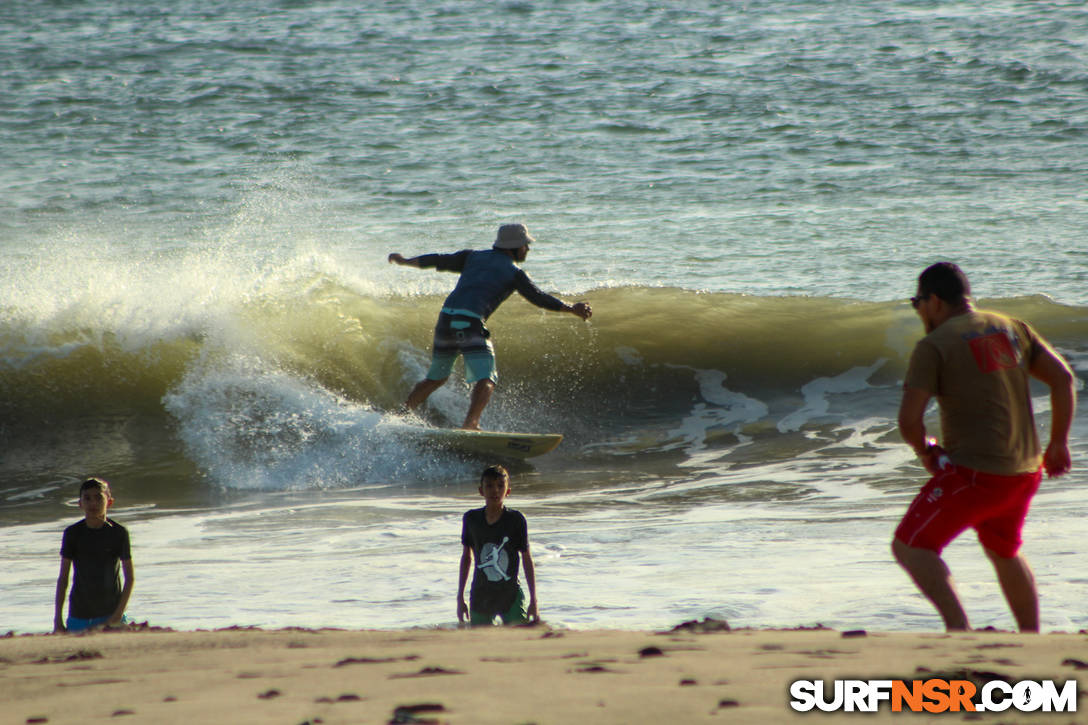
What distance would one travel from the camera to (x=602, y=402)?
11711 mm

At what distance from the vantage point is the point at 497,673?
3.22 metres

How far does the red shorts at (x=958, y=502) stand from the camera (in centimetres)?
372

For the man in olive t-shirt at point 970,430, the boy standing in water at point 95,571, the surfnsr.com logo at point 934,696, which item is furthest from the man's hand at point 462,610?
the surfnsr.com logo at point 934,696

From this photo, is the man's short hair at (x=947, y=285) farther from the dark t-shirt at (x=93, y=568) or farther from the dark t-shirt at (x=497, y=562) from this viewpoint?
the dark t-shirt at (x=93, y=568)

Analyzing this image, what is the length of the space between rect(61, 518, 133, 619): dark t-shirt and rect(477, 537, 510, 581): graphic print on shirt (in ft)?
4.58

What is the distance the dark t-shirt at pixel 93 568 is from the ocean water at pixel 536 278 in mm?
643

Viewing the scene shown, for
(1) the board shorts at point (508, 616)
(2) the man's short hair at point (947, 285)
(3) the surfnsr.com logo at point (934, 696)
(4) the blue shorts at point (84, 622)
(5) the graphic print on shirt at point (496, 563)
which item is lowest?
(1) the board shorts at point (508, 616)

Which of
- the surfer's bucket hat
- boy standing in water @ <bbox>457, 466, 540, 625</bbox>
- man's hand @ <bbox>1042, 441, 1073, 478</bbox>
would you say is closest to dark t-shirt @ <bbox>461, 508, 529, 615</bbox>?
boy standing in water @ <bbox>457, 466, 540, 625</bbox>

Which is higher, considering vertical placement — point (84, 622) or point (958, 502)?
point (958, 502)

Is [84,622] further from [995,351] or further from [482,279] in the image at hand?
[482,279]

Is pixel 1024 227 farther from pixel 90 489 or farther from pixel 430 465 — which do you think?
pixel 90 489

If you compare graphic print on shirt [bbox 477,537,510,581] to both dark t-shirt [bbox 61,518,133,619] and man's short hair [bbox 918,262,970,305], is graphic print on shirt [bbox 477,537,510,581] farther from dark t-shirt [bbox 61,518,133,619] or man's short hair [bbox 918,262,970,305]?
man's short hair [bbox 918,262,970,305]

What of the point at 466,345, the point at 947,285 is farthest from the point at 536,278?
the point at 947,285

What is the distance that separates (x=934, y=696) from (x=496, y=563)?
210 cm
